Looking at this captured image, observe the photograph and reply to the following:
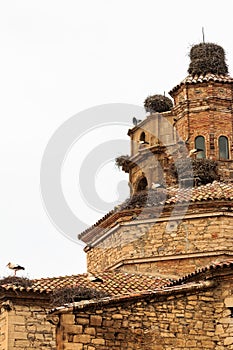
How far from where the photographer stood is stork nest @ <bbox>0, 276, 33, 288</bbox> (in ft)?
62.2

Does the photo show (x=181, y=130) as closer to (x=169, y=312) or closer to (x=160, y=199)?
(x=160, y=199)

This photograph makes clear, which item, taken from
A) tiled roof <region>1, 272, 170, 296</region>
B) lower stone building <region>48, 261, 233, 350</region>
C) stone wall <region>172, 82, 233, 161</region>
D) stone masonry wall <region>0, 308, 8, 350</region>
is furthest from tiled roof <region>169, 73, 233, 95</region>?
stone masonry wall <region>0, 308, 8, 350</region>

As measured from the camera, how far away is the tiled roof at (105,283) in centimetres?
1875

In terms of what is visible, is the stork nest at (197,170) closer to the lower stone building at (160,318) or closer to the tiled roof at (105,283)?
the tiled roof at (105,283)

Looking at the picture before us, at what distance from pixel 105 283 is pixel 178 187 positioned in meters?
4.71

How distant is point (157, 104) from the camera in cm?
2648

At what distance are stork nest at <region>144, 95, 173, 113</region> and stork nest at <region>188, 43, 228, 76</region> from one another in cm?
127

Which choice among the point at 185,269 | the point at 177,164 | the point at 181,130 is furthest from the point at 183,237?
the point at 181,130

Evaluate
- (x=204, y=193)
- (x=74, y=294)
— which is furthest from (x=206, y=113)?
(x=74, y=294)

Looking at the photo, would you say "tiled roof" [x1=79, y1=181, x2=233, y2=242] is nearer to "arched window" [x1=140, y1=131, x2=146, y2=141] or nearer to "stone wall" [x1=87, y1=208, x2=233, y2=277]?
"stone wall" [x1=87, y1=208, x2=233, y2=277]

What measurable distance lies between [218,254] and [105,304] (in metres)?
4.99

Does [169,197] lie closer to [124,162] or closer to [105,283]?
[105,283]

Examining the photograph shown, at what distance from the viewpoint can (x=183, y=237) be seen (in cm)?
2091

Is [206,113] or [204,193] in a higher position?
[206,113]
